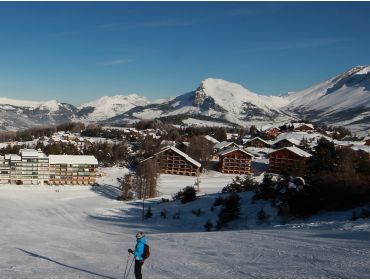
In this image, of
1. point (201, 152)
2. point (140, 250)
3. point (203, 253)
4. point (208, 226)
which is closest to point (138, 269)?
point (140, 250)

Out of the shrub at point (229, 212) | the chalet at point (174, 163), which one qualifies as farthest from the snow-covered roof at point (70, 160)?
the shrub at point (229, 212)

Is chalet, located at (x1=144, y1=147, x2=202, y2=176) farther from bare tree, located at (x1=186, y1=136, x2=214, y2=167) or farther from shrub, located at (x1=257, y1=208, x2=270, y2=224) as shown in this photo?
shrub, located at (x1=257, y1=208, x2=270, y2=224)

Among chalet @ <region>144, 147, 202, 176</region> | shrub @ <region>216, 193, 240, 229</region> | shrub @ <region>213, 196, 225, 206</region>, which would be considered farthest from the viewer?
chalet @ <region>144, 147, 202, 176</region>

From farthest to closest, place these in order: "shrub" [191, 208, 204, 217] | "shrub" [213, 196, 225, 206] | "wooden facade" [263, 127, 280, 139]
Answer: "wooden facade" [263, 127, 280, 139], "shrub" [213, 196, 225, 206], "shrub" [191, 208, 204, 217]

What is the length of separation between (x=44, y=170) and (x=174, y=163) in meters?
21.1

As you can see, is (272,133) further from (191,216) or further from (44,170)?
(191,216)

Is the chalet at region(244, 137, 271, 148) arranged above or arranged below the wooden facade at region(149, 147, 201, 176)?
above

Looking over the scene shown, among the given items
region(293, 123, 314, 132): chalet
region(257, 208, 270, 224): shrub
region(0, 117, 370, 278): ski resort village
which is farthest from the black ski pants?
region(293, 123, 314, 132): chalet

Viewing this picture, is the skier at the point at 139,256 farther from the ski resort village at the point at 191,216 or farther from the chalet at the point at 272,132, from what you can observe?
the chalet at the point at 272,132

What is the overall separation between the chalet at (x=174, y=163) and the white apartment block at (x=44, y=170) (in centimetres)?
1325

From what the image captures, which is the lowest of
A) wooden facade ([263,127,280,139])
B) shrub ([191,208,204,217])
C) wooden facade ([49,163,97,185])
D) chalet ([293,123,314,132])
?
shrub ([191,208,204,217])

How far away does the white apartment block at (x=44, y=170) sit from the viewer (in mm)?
63312

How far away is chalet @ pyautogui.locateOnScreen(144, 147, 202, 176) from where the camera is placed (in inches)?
2923

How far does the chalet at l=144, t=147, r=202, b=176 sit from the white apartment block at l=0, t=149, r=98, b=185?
1325 cm
